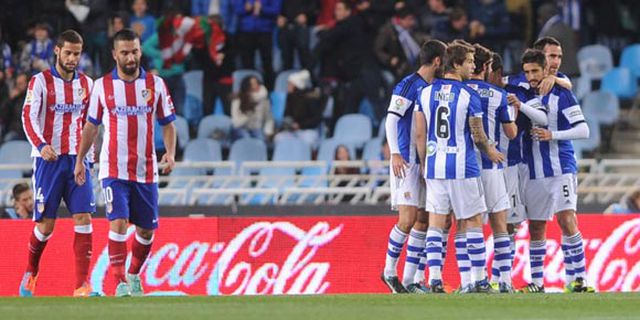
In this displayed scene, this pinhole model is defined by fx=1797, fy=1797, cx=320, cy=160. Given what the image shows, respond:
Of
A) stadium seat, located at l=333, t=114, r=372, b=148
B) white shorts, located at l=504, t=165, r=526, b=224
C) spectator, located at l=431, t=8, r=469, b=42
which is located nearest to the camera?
white shorts, located at l=504, t=165, r=526, b=224

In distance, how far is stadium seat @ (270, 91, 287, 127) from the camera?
23.4 meters

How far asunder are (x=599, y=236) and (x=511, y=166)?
3.13 m

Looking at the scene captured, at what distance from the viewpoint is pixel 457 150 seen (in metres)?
14.2

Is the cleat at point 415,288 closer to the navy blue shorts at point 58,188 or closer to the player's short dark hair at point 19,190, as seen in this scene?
the navy blue shorts at point 58,188

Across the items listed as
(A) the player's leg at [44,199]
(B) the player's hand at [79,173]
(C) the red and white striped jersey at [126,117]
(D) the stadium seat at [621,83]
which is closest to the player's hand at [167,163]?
(C) the red and white striped jersey at [126,117]

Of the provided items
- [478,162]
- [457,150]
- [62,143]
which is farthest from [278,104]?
[457,150]

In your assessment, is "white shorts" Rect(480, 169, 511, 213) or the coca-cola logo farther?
the coca-cola logo

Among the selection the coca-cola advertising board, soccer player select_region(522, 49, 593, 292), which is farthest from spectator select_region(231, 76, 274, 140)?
soccer player select_region(522, 49, 593, 292)

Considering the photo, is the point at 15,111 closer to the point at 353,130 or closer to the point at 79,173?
the point at 353,130

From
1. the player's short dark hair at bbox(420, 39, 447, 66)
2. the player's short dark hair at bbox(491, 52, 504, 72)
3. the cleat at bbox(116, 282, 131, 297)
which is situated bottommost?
the cleat at bbox(116, 282, 131, 297)

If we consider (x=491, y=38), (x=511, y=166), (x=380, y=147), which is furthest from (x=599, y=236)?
(x=491, y=38)

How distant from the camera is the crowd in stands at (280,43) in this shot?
75.2ft

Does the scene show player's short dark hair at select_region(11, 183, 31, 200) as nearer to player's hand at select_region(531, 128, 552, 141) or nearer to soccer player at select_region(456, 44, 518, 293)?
soccer player at select_region(456, 44, 518, 293)

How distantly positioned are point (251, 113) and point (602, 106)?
4596 mm
